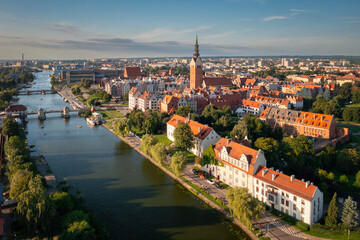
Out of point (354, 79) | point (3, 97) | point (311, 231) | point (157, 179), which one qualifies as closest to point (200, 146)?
point (157, 179)

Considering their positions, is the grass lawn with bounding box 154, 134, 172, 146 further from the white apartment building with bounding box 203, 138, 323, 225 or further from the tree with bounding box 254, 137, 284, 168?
the tree with bounding box 254, 137, 284, 168

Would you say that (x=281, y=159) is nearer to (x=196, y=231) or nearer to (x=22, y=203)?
(x=196, y=231)

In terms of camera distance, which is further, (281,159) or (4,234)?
(281,159)

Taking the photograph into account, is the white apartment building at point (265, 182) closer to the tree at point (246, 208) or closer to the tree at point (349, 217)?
the tree at point (349, 217)

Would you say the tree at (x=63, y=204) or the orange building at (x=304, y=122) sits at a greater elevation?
the orange building at (x=304, y=122)

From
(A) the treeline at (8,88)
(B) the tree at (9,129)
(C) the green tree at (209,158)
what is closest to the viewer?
(C) the green tree at (209,158)

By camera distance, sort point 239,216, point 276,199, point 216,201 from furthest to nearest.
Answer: point 216,201 → point 276,199 → point 239,216

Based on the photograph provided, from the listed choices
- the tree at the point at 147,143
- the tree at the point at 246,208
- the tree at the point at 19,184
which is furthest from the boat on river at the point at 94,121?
the tree at the point at 246,208
